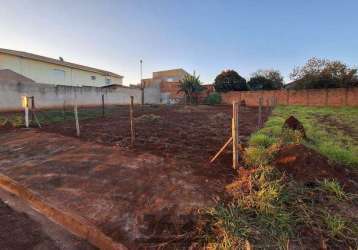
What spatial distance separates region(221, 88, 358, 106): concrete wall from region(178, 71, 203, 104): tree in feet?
15.4

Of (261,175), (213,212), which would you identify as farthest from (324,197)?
(213,212)

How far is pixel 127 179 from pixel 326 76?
72.7ft

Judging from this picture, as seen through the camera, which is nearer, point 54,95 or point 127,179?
point 127,179

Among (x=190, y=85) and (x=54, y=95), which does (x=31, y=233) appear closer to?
(x=54, y=95)

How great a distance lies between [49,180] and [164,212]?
2081 millimetres

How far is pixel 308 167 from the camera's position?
9.11 feet

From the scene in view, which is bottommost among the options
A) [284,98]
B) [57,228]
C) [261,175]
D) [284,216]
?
[57,228]

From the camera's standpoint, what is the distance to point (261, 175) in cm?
266

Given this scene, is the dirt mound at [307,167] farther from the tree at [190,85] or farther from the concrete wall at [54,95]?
the tree at [190,85]

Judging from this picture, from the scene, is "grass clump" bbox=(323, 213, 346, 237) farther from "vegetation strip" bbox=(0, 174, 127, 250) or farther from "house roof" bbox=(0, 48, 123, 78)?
"house roof" bbox=(0, 48, 123, 78)

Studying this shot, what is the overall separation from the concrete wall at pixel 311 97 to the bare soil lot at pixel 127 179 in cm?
1608

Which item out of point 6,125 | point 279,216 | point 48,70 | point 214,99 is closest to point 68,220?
point 279,216

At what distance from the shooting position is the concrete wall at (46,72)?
50.0 ft

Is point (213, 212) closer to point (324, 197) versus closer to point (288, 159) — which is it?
point (324, 197)
